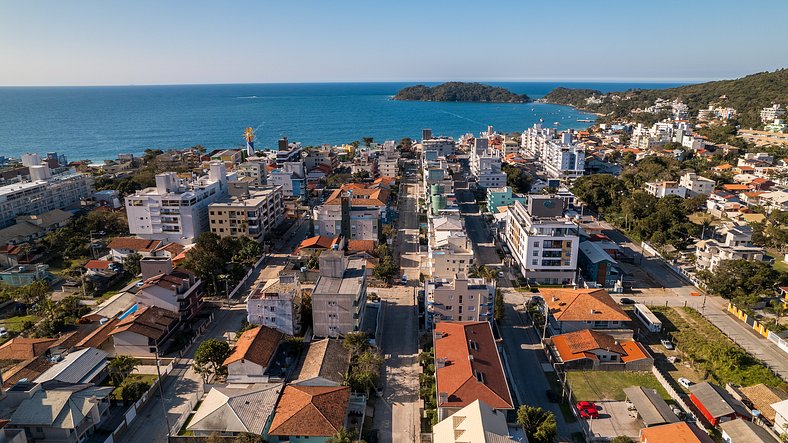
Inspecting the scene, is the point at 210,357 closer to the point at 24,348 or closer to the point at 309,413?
the point at 309,413

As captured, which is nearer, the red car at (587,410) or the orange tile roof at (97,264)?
the red car at (587,410)

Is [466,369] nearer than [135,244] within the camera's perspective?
Yes

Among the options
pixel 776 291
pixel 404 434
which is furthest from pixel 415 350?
pixel 776 291

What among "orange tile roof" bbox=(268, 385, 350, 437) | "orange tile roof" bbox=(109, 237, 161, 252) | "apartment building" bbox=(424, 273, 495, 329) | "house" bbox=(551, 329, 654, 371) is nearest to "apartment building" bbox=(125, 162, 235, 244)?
"orange tile roof" bbox=(109, 237, 161, 252)

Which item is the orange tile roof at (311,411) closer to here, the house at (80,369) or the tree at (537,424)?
the tree at (537,424)

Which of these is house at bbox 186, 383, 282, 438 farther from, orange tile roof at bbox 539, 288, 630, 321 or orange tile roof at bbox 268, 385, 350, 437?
orange tile roof at bbox 539, 288, 630, 321

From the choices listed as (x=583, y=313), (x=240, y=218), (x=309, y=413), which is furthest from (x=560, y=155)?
(x=309, y=413)

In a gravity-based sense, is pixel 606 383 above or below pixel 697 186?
below

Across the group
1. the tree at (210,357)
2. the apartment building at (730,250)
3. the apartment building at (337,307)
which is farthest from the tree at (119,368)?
the apartment building at (730,250)
